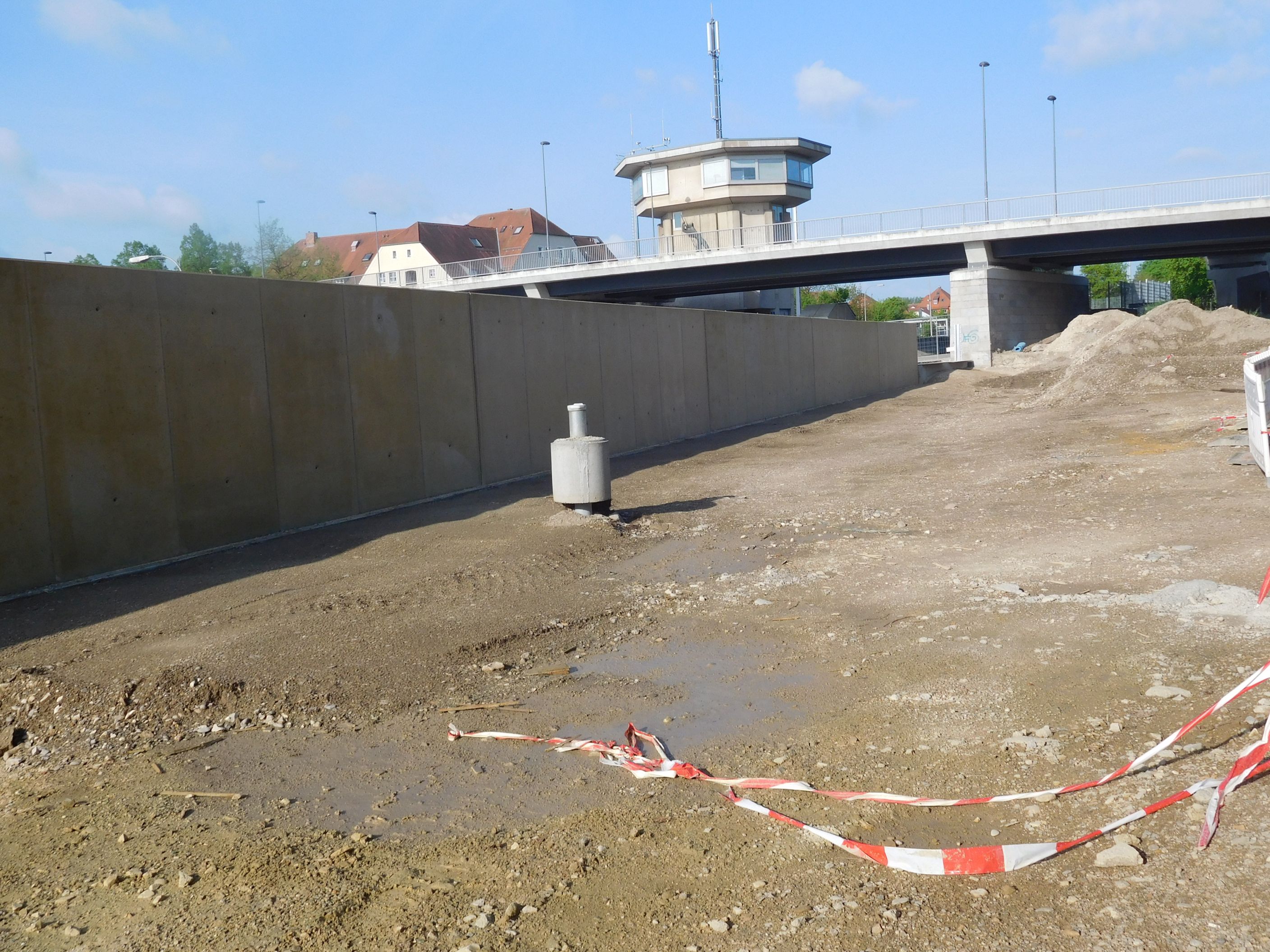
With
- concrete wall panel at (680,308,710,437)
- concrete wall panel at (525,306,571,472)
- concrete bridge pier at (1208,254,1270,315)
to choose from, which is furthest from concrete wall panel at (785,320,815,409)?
concrete bridge pier at (1208,254,1270,315)

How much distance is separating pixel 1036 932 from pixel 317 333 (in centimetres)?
1012

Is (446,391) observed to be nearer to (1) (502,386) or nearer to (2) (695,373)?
(1) (502,386)

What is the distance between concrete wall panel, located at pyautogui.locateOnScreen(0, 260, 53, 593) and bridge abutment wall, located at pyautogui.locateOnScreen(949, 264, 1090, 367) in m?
35.8

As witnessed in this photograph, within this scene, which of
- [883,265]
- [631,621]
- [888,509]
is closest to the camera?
[631,621]

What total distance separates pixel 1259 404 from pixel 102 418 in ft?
38.0

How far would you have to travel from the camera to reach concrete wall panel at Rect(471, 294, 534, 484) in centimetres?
1442

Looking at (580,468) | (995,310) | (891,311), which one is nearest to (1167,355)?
(995,310)

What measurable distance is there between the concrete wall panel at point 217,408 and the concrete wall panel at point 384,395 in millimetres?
1373

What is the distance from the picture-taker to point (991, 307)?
131ft

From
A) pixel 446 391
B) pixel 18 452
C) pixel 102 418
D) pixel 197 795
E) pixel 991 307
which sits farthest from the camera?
pixel 991 307

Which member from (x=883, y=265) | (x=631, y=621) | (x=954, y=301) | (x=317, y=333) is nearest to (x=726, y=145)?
(x=883, y=265)

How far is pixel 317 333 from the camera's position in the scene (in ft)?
38.2

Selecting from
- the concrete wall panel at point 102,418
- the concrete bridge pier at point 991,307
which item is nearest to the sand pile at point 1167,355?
the concrete bridge pier at point 991,307

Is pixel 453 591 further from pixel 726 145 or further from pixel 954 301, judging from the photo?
pixel 726 145
